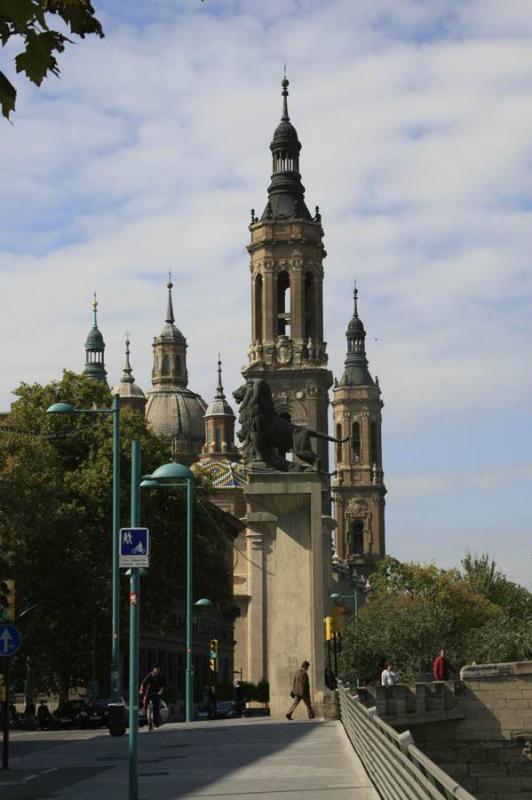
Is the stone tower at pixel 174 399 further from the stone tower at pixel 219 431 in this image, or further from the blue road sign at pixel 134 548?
the blue road sign at pixel 134 548

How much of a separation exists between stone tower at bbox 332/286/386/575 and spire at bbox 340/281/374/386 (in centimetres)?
35

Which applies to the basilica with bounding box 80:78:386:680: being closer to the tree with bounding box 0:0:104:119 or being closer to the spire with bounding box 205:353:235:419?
the spire with bounding box 205:353:235:419

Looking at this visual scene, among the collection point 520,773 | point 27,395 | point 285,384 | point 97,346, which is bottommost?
point 520,773

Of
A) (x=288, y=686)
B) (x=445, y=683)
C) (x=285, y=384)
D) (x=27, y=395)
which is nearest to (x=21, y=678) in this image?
(x=27, y=395)

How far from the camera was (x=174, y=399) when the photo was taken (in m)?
175

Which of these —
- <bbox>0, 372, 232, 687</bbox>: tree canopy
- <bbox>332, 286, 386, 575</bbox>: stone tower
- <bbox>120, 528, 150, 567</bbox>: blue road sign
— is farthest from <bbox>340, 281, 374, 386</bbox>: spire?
<bbox>120, 528, 150, 567</bbox>: blue road sign

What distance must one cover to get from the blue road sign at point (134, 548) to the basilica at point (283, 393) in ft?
196

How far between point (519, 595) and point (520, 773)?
72500 millimetres

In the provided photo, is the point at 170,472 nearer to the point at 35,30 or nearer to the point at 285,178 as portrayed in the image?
the point at 35,30

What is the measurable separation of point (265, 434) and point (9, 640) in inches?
658

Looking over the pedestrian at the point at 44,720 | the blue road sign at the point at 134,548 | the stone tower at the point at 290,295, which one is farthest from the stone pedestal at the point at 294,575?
the stone tower at the point at 290,295

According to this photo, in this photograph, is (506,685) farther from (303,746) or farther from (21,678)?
(303,746)

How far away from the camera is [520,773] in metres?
51.2

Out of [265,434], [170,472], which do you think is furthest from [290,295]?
[170,472]
